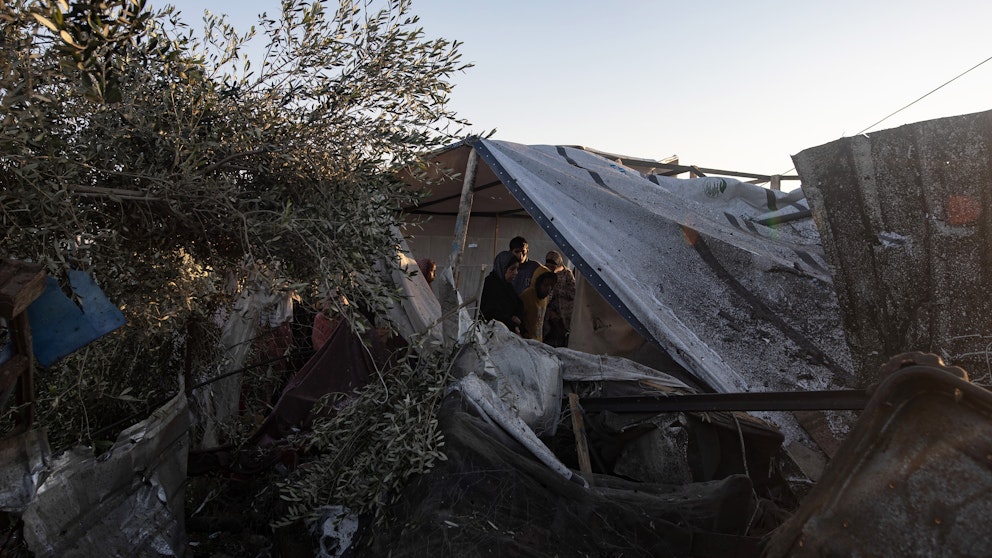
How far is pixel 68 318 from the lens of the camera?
8.43 feet

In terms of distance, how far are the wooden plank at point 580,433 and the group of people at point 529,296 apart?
6.74 ft

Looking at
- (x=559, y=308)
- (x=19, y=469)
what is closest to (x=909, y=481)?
(x=19, y=469)

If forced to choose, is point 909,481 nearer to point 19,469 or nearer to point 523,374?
point 19,469

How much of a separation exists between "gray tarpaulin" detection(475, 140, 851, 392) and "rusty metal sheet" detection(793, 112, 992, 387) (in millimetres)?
1252

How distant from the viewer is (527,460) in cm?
306

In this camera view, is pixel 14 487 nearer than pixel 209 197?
Yes

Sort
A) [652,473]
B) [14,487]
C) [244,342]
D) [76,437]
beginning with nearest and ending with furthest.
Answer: [14,487], [76,437], [652,473], [244,342]

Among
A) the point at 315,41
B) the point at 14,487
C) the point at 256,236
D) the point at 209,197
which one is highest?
the point at 315,41

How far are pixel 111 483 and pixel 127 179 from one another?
123cm

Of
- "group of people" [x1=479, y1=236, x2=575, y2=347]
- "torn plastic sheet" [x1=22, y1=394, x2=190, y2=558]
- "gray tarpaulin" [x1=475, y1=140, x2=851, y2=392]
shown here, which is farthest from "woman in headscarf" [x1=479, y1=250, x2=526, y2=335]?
"torn plastic sheet" [x1=22, y1=394, x2=190, y2=558]

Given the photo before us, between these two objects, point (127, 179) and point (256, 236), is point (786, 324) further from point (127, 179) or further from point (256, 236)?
point (127, 179)

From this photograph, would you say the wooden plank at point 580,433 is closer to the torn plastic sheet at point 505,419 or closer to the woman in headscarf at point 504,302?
the torn plastic sheet at point 505,419

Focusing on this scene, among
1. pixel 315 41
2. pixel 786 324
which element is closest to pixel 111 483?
pixel 315 41

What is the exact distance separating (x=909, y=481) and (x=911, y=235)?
2.84m
